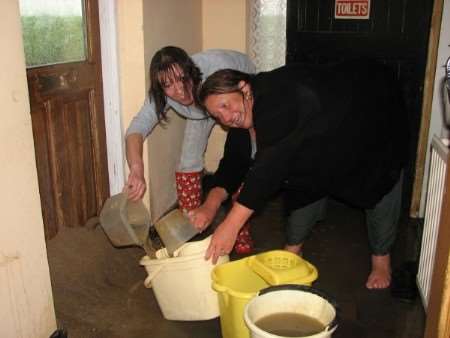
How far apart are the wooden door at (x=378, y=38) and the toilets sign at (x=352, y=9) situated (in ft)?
0.06

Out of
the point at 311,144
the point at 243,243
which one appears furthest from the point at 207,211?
the point at 243,243

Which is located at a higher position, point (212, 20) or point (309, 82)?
point (212, 20)

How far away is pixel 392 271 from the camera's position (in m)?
2.21

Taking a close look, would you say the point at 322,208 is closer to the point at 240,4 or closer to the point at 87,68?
the point at 87,68

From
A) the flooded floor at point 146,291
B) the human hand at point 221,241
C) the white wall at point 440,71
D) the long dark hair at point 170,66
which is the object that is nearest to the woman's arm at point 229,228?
the human hand at point 221,241

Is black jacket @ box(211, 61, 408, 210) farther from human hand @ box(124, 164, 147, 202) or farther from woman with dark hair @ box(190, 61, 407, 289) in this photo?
human hand @ box(124, 164, 147, 202)

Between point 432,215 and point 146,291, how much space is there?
1.20m

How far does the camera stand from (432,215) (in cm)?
175

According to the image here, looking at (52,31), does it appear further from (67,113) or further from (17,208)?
(17,208)

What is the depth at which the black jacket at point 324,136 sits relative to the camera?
1.49m

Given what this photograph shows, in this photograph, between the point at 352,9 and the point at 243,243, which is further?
the point at 352,9

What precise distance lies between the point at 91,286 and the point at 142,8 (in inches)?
50.9

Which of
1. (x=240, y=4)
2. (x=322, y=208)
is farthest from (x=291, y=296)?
(x=240, y=4)

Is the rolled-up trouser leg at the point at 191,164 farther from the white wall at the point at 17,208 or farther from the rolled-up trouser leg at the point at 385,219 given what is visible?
the white wall at the point at 17,208
